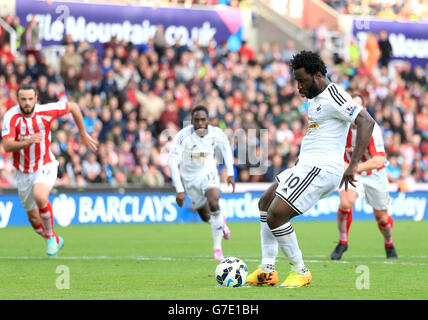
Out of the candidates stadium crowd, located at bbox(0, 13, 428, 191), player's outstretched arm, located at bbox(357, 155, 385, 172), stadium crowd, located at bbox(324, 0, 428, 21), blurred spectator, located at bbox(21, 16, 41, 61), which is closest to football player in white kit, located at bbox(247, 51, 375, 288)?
player's outstretched arm, located at bbox(357, 155, 385, 172)

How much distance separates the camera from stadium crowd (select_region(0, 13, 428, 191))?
924 inches

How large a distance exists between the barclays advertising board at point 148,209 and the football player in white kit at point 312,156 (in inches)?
427

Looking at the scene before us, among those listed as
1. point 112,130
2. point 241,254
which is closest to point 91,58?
point 112,130

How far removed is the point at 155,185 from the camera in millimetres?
23703

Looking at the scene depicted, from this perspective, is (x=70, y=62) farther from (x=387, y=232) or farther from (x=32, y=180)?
(x=387, y=232)

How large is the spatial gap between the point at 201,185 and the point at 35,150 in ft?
8.87

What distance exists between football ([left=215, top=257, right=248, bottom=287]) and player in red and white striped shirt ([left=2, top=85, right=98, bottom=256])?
417 cm

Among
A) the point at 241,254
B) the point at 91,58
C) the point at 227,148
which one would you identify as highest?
the point at 91,58

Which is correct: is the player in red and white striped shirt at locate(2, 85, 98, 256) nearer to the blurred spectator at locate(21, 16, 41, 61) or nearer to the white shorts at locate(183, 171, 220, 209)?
the white shorts at locate(183, 171, 220, 209)

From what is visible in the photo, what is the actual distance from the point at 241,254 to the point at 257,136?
37.0ft

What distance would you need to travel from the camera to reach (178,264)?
43.0ft

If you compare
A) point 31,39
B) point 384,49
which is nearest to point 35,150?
point 31,39

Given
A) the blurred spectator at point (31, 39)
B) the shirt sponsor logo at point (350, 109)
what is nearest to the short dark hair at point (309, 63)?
the shirt sponsor logo at point (350, 109)
